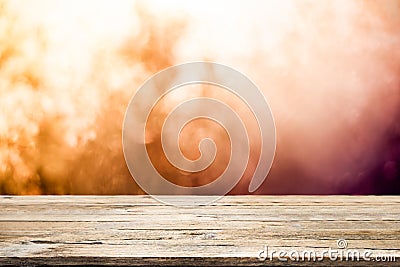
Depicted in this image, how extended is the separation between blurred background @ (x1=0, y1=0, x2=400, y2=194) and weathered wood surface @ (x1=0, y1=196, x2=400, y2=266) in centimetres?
43

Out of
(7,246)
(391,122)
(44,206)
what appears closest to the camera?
(7,246)

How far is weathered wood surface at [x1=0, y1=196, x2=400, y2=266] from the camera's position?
93 centimetres

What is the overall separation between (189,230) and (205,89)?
1.00m

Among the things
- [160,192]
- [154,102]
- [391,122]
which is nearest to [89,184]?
[160,192]

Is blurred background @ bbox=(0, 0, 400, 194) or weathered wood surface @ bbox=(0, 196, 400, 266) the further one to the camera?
blurred background @ bbox=(0, 0, 400, 194)

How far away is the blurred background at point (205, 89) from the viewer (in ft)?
6.77

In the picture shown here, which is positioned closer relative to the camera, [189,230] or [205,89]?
[189,230]

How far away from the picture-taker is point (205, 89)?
6.88 ft

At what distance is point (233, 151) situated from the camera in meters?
2.10

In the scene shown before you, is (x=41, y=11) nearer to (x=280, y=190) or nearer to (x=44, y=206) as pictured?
(x=44, y=206)

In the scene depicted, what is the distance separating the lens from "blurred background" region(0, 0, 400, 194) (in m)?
2.06

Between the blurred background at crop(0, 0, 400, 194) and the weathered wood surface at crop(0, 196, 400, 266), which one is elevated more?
the blurred background at crop(0, 0, 400, 194)

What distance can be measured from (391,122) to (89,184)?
114cm

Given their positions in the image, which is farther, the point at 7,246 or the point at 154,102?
the point at 154,102
